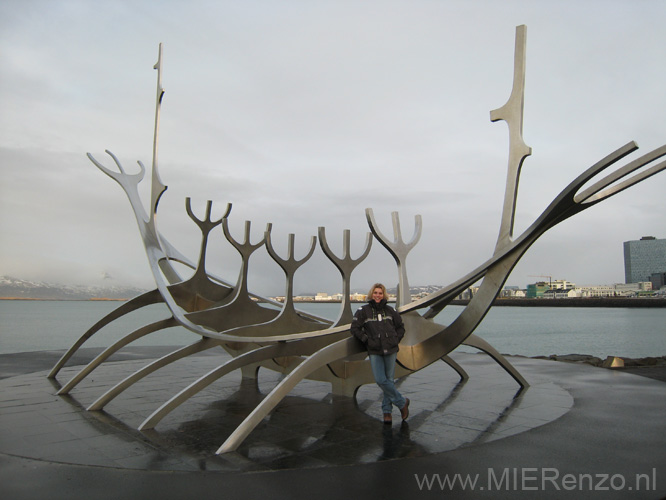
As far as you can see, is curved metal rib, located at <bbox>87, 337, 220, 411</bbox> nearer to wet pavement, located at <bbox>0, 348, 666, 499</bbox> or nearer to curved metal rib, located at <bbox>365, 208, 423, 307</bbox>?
wet pavement, located at <bbox>0, 348, 666, 499</bbox>

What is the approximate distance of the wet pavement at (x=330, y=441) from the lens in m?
4.68

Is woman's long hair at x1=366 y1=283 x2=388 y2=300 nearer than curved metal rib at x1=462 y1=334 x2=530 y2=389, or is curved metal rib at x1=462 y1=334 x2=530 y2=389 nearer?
woman's long hair at x1=366 y1=283 x2=388 y2=300

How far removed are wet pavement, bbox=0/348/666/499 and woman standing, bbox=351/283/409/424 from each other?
40 centimetres

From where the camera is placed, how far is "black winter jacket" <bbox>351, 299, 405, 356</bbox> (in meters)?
6.70

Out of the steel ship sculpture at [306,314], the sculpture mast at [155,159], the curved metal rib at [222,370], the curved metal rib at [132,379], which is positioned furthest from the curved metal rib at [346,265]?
the sculpture mast at [155,159]

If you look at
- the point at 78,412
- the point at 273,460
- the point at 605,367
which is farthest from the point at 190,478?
the point at 605,367

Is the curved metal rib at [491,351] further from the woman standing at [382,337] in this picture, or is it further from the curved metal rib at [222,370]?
the curved metal rib at [222,370]

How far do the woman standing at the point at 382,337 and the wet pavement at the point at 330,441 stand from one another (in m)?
0.40

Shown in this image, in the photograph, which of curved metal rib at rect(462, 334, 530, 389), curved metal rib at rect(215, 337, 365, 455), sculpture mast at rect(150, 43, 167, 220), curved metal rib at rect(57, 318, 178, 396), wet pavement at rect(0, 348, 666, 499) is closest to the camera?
wet pavement at rect(0, 348, 666, 499)

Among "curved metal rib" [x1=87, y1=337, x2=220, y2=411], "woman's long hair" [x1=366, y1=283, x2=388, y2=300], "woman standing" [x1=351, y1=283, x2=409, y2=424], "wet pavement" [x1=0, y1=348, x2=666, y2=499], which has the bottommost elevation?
"wet pavement" [x1=0, y1=348, x2=666, y2=499]

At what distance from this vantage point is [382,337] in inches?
264

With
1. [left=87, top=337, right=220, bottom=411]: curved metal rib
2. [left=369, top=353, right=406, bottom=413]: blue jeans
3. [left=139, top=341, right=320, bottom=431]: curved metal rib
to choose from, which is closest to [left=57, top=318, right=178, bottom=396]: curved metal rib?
[left=87, top=337, right=220, bottom=411]: curved metal rib

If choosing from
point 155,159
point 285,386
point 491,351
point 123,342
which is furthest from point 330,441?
point 155,159

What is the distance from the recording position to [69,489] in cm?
459
